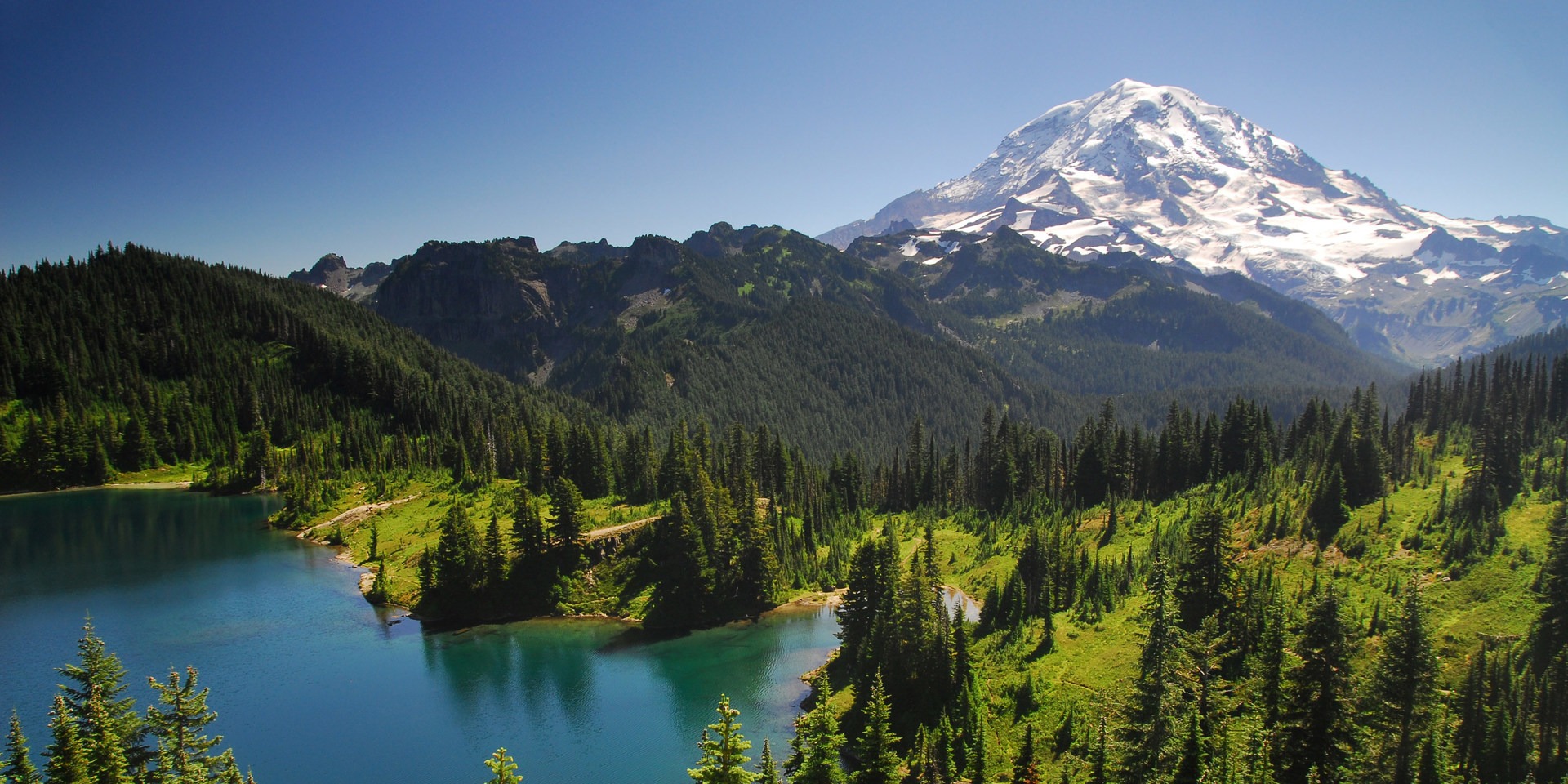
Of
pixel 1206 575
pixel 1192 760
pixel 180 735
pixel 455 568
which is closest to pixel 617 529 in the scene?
pixel 455 568

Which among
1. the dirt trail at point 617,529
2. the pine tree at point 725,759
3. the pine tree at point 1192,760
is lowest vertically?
the pine tree at point 1192,760

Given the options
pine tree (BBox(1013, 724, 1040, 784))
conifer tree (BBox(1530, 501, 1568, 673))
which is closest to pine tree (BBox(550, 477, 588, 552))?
pine tree (BBox(1013, 724, 1040, 784))

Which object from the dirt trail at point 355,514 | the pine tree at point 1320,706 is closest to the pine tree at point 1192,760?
the pine tree at point 1320,706

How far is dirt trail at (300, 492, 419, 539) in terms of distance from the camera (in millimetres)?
132312

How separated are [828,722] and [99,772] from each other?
107ft

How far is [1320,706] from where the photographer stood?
154 ft

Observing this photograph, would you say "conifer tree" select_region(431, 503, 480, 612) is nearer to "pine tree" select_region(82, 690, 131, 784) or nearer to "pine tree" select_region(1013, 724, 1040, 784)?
"pine tree" select_region(82, 690, 131, 784)

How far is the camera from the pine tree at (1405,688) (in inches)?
1834

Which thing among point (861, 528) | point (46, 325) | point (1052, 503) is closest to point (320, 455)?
point (46, 325)

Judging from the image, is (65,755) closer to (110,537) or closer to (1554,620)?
(1554,620)

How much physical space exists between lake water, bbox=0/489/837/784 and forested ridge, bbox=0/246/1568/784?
211 inches

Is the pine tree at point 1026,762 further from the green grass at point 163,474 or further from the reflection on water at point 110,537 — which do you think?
the green grass at point 163,474

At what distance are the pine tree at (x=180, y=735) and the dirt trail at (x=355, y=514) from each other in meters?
96.5

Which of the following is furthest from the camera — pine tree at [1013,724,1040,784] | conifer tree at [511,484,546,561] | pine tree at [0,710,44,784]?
conifer tree at [511,484,546,561]
